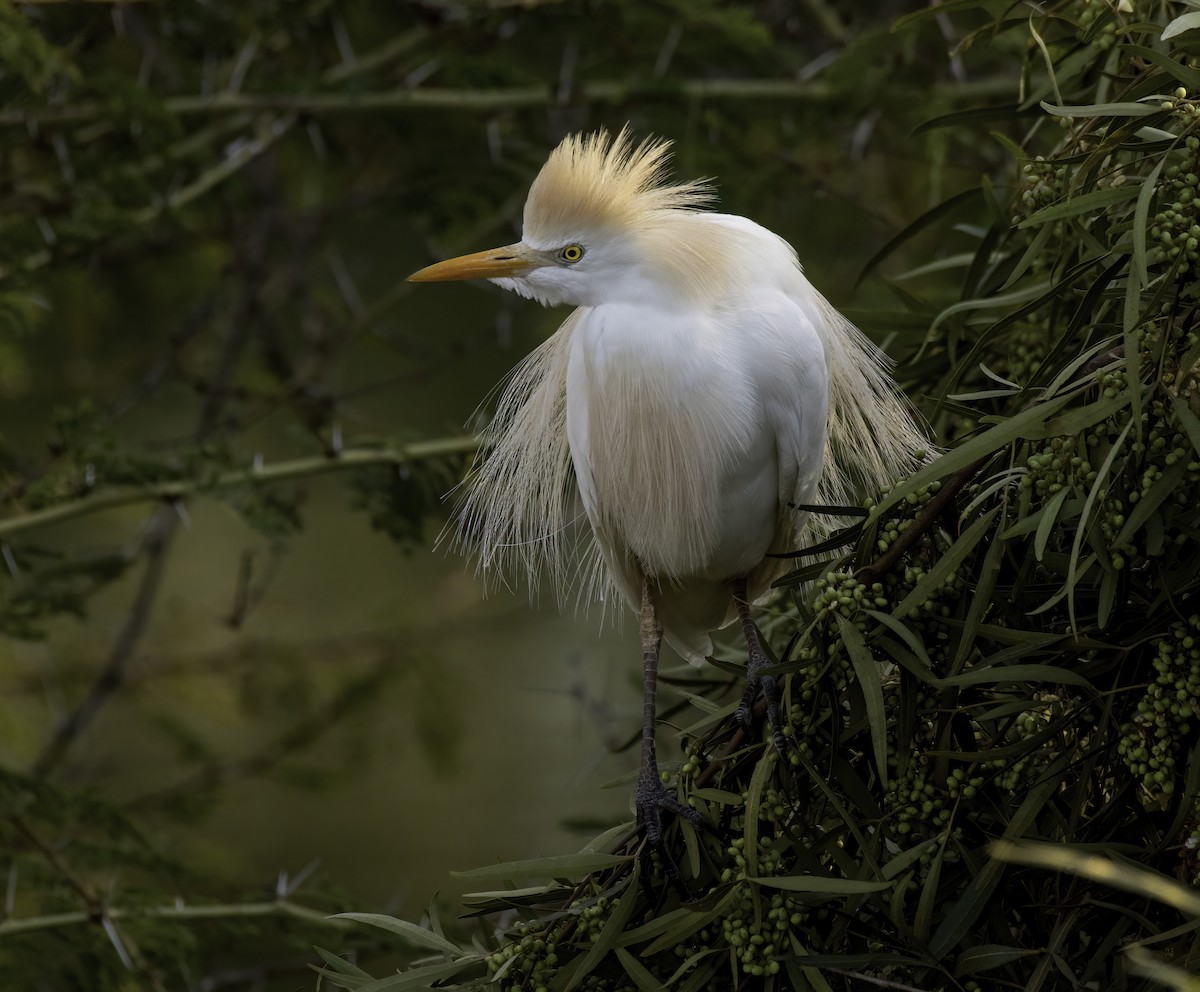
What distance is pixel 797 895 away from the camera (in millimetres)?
904

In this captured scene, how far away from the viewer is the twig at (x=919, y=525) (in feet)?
2.89

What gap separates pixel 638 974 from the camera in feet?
3.02

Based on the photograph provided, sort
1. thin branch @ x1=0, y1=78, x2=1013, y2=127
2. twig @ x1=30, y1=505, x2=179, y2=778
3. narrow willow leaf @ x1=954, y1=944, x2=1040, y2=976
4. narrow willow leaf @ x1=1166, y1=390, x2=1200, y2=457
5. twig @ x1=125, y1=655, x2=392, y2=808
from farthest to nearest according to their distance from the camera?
twig @ x1=125, y1=655, x2=392, y2=808
twig @ x1=30, y1=505, x2=179, y2=778
thin branch @ x1=0, y1=78, x2=1013, y2=127
narrow willow leaf @ x1=954, y1=944, x2=1040, y2=976
narrow willow leaf @ x1=1166, y1=390, x2=1200, y2=457

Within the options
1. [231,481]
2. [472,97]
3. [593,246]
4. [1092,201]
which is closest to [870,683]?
[1092,201]

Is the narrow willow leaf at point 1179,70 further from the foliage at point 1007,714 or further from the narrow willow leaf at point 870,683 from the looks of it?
the narrow willow leaf at point 870,683

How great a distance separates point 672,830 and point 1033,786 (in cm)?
29

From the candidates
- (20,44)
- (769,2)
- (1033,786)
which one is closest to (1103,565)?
(1033,786)

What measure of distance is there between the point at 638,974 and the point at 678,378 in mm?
585

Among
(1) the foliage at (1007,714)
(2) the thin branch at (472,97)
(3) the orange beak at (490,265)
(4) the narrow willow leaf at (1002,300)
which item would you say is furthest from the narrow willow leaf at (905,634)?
(2) the thin branch at (472,97)

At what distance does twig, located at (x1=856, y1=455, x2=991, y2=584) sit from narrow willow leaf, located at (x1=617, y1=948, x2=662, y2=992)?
309mm

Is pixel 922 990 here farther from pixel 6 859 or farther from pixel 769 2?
pixel 769 2

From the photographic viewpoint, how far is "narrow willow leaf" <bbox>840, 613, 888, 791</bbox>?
0.84 m

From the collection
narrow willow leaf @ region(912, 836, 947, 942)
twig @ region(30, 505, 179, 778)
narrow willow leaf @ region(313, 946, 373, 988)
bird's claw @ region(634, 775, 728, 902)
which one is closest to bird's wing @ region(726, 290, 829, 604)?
bird's claw @ region(634, 775, 728, 902)

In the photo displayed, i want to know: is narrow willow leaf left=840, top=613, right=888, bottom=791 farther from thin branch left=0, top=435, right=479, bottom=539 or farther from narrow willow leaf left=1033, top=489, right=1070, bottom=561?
thin branch left=0, top=435, right=479, bottom=539
